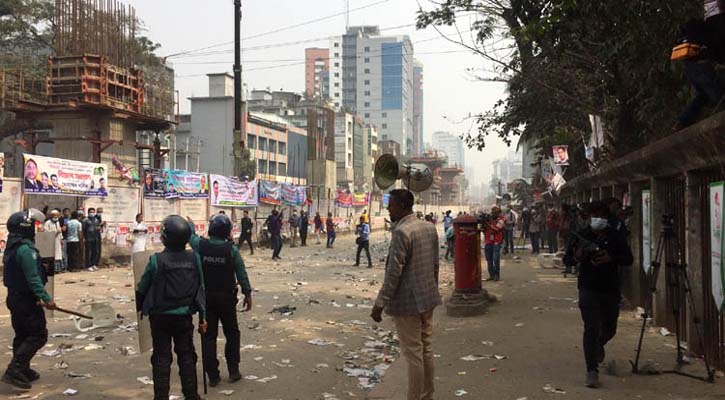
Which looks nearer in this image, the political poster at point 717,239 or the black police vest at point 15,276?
the political poster at point 717,239

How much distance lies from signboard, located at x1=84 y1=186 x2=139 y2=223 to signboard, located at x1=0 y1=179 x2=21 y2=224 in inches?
93.3

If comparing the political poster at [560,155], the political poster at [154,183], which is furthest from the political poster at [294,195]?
the political poster at [560,155]

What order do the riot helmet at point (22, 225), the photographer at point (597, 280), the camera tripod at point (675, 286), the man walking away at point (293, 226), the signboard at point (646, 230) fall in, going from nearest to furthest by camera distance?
the photographer at point (597, 280)
the camera tripod at point (675, 286)
the riot helmet at point (22, 225)
the signboard at point (646, 230)
the man walking away at point (293, 226)

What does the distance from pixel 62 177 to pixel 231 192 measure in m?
8.67

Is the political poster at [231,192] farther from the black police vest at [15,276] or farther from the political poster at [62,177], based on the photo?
the black police vest at [15,276]

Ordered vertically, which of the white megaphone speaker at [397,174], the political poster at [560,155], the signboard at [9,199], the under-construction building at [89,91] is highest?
the under-construction building at [89,91]

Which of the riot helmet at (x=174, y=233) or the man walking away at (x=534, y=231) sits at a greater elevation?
the riot helmet at (x=174, y=233)

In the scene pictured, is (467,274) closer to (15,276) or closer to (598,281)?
(598,281)

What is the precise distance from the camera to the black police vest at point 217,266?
19.3 ft

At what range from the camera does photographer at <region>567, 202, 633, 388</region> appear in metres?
5.27

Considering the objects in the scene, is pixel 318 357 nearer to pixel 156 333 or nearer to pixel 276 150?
pixel 156 333

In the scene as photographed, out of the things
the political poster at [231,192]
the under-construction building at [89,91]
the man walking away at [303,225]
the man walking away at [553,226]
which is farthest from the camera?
the man walking away at [303,225]

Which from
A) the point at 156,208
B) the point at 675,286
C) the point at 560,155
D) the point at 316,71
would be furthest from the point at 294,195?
the point at 316,71

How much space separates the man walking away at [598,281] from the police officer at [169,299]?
3408mm
